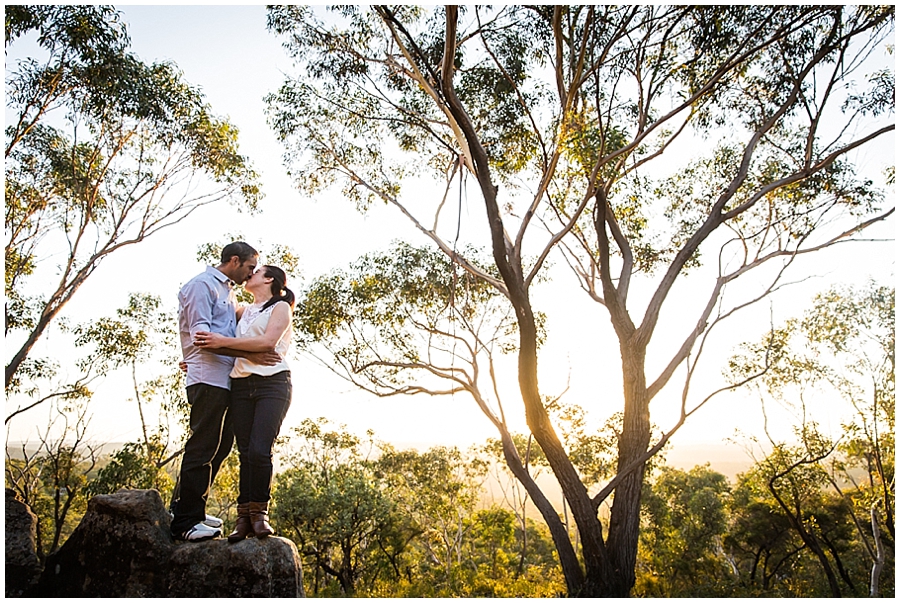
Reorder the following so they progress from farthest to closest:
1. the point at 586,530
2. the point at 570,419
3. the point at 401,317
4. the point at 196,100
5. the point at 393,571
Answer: the point at 393,571, the point at 570,419, the point at 401,317, the point at 196,100, the point at 586,530

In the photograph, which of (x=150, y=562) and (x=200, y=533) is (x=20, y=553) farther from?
(x=200, y=533)

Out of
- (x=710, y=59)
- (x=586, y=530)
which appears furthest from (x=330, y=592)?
(x=710, y=59)

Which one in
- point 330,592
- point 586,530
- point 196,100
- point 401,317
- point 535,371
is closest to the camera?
point 535,371

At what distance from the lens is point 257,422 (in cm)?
249

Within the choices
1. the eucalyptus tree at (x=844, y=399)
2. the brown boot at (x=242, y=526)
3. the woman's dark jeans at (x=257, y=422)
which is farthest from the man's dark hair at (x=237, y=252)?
Result: the eucalyptus tree at (x=844, y=399)

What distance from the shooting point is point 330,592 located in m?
13.4

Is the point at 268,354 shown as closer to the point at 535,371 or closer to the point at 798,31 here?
the point at 535,371

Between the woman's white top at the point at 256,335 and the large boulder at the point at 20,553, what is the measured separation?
125 cm

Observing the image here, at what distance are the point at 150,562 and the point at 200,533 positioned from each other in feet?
0.69

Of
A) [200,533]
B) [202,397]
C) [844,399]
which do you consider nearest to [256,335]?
[202,397]


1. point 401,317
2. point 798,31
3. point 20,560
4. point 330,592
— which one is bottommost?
point 330,592

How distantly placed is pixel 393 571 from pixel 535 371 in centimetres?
1345

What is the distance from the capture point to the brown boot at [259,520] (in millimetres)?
2436

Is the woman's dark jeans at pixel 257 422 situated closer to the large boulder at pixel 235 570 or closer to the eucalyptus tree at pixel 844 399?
the large boulder at pixel 235 570
